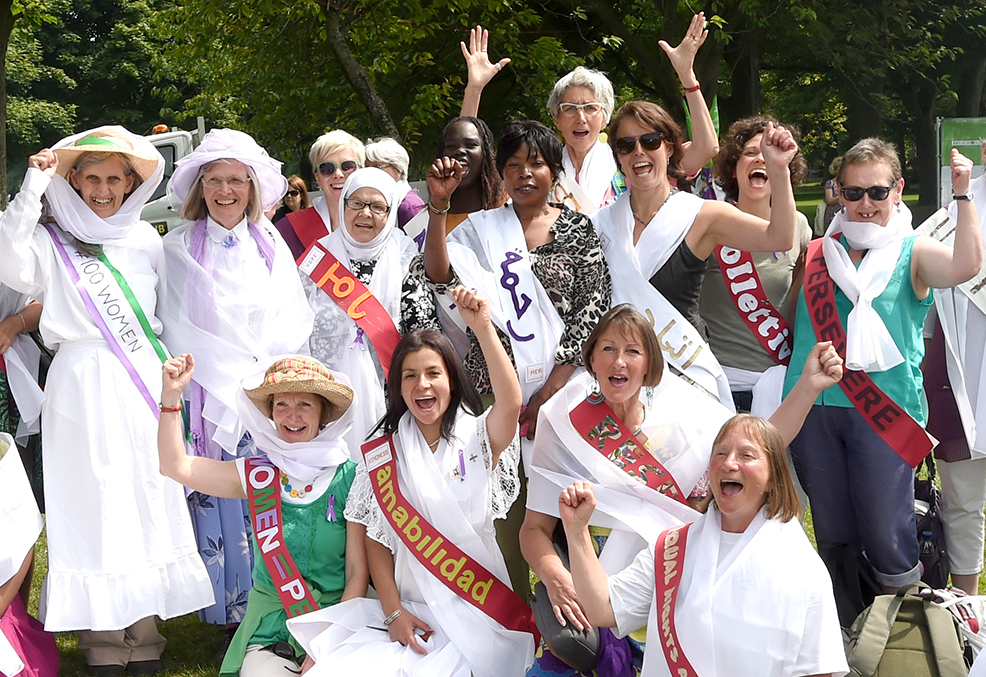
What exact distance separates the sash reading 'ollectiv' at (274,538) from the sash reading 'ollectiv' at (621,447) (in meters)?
1.06

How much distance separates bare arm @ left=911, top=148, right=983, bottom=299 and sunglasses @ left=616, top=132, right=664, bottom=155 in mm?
990

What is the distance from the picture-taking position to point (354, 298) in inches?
170

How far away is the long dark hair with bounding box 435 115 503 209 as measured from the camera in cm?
431

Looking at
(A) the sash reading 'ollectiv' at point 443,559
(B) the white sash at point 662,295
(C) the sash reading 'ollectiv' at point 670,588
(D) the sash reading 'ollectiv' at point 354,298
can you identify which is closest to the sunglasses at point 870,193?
(B) the white sash at point 662,295

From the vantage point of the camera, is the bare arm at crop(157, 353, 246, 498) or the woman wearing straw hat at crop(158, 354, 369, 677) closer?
the bare arm at crop(157, 353, 246, 498)

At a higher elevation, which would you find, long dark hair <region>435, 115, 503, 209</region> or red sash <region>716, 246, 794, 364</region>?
long dark hair <region>435, 115, 503, 209</region>

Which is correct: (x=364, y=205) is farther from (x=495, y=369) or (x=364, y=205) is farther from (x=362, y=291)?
(x=495, y=369)

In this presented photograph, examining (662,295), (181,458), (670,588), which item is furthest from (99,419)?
(670,588)

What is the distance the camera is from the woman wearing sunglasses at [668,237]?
3861 mm

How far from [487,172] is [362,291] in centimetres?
68

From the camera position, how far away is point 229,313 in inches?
167

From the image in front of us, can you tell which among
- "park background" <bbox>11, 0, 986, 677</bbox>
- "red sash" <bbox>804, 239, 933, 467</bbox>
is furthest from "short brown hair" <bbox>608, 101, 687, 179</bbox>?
"park background" <bbox>11, 0, 986, 677</bbox>

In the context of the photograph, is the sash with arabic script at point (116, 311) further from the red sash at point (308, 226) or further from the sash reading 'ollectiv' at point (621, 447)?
the sash reading 'ollectiv' at point (621, 447)

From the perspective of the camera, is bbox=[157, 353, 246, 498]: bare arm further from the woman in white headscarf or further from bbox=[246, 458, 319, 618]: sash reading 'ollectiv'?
the woman in white headscarf
